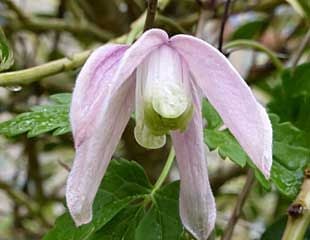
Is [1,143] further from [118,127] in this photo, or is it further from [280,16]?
[118,127]

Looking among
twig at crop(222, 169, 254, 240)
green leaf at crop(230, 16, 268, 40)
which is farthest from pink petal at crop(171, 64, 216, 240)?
green leaf at crop(230, 16, 268, 40)

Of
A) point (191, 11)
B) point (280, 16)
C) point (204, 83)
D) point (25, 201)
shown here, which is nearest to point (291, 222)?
point (204, 83)

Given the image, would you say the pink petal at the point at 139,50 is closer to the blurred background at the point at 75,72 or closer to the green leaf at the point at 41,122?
the green leaf at the point at 41,122

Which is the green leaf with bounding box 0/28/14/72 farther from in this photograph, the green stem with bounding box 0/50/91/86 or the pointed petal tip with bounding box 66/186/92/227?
the pointed petal tip with bounding box 66/186/92/227

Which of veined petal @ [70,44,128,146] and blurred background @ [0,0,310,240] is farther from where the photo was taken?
blurred background @ [0,0,310,240]

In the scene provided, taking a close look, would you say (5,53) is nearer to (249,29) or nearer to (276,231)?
(276,231)

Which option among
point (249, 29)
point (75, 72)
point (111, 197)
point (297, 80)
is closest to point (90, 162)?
point (111, 197)

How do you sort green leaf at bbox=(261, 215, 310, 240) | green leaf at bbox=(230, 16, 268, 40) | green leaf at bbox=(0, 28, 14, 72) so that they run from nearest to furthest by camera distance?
green leaf at bbox=(0, 28, 14, 72), green leaf at bbox=(261, 215, 310, 240), green leaf at bbox=(230, 16, 268, 40)

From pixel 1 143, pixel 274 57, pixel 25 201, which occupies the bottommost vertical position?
pixel 1 143
